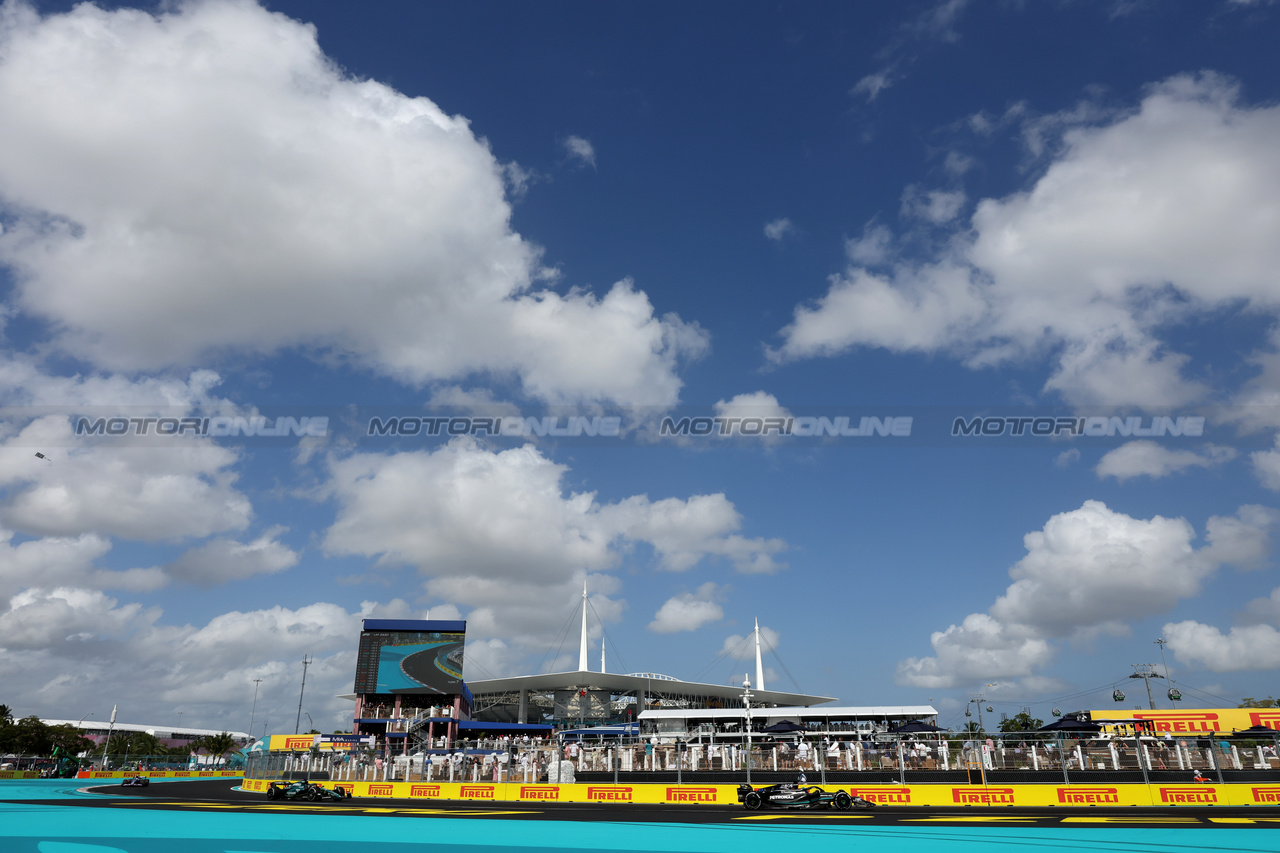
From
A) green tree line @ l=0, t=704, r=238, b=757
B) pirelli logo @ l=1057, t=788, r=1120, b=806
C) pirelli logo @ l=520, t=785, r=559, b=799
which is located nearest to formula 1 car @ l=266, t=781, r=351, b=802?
pirelli logo @ l=520, t=785, r=559, b=799

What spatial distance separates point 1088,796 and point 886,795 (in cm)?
749

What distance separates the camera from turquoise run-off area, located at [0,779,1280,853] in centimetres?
1770

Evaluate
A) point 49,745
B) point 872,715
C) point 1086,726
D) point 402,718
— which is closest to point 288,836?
→ point 1086,726

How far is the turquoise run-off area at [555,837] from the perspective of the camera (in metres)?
17.7

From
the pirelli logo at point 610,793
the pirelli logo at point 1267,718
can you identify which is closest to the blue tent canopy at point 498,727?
→ the pirelli logo at point 610,793

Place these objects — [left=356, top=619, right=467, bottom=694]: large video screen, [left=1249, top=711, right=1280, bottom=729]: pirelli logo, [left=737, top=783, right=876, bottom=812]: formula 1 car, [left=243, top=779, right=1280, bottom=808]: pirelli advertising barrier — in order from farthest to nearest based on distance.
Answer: [left=356, top=619, right=467, bottom=694]: large video screen < [left=1249, top=711, right=1280, bottom=729]: pirelli logo < [left=737, top=783, right=876, bottom=812]: formula 1 car < [left=243, top=779, right=1280, bottom=808]: pirelli advertising barrier

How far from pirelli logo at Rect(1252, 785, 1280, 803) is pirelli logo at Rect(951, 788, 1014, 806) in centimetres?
816

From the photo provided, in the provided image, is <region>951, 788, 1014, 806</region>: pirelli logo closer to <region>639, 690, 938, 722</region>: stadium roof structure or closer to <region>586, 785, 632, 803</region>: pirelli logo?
<region>586, 785, 632, 803</region>: pirelli logo

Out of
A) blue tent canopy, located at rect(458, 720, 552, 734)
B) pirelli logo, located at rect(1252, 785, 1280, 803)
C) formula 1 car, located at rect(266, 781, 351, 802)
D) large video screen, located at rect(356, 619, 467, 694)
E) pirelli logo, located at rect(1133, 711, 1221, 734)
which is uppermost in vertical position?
large video screen, located at rect(356, 619, 467, 694)

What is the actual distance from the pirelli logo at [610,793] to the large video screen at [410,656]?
55.0 m

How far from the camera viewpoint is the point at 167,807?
1198 inches

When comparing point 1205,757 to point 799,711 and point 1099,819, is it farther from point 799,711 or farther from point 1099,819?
point 799,711

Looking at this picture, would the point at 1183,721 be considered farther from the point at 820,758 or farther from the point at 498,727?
the point at 498,727

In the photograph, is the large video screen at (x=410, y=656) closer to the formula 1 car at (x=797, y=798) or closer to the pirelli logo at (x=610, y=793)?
the pirelli logo at (x=610, y=793)
